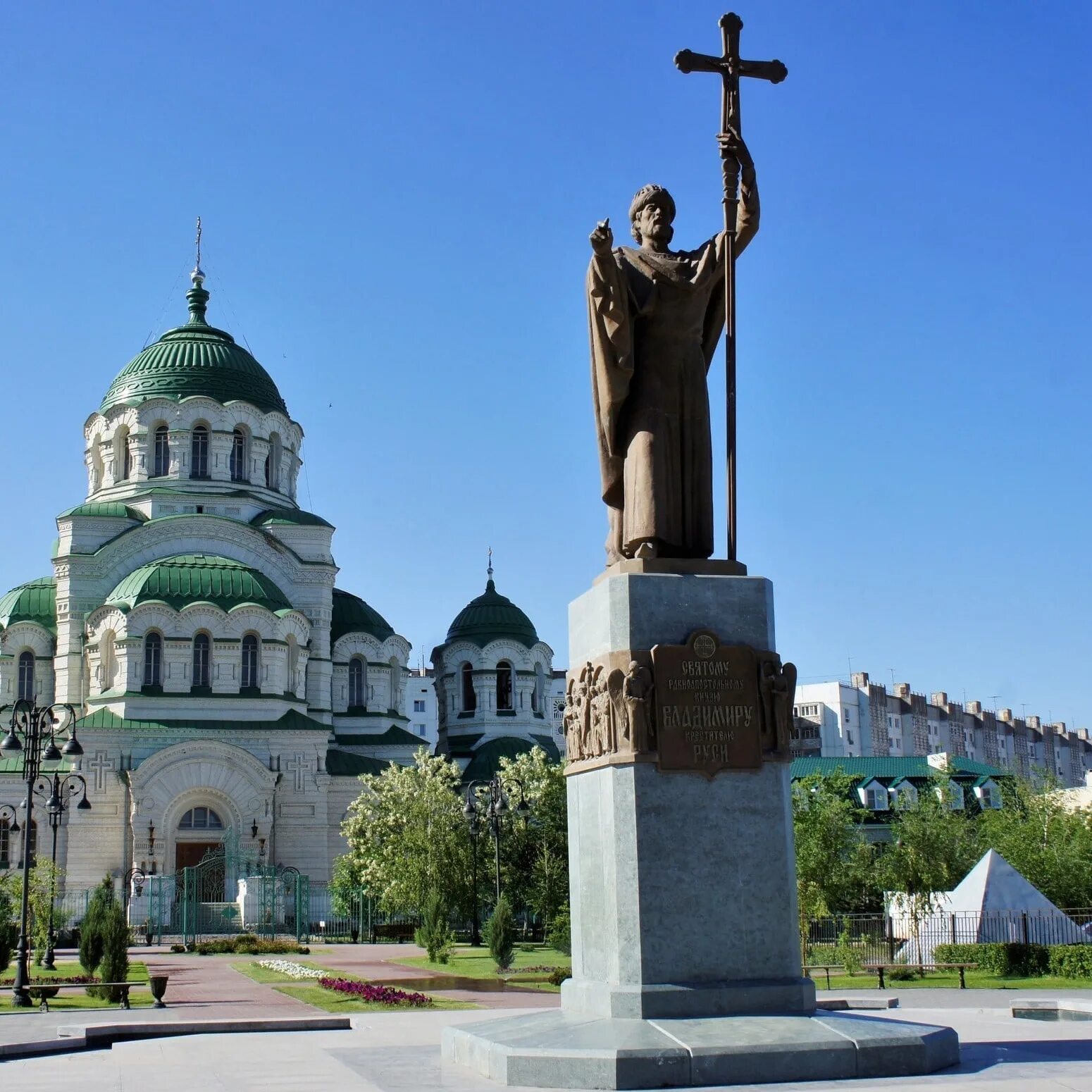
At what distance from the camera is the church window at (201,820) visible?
44812 millimetres

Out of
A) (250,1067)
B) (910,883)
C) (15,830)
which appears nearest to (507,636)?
(15,830)

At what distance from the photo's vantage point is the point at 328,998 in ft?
61.7

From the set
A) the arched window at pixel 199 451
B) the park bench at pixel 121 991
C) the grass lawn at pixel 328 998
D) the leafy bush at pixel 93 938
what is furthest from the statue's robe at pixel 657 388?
the arched window at pixel 199 451

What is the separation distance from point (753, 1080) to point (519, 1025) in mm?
1815

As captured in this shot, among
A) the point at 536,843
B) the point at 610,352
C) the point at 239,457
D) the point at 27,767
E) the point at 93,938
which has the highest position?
the point at 239,457

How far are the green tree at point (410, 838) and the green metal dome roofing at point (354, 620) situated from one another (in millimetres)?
9986

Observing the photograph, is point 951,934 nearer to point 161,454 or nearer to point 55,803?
point 55,803

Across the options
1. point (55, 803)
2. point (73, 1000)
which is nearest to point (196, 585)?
point (55, 803)

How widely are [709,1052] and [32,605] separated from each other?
4733 cm

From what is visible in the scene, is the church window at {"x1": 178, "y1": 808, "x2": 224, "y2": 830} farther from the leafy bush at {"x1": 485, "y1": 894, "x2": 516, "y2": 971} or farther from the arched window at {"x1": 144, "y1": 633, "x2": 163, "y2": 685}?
the leafy bush at {"x1": 485, "y1": 894, "x2": 516, "y2": 971}

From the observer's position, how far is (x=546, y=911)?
36812 mm

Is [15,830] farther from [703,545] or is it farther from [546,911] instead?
[703,545]

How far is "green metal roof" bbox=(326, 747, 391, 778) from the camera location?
1874 inches

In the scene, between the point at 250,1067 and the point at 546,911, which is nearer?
the point at 250,1067
